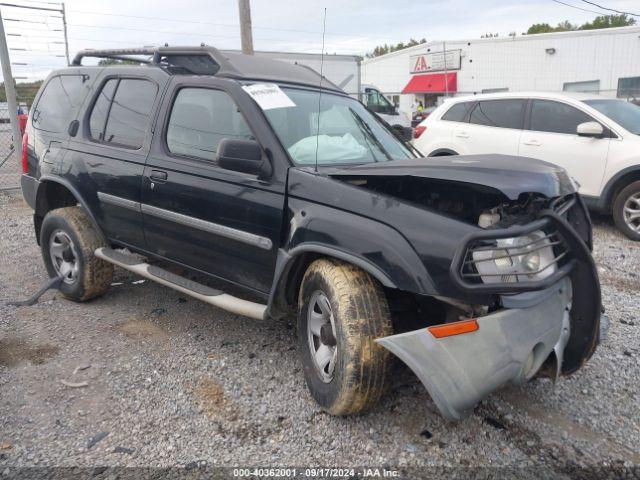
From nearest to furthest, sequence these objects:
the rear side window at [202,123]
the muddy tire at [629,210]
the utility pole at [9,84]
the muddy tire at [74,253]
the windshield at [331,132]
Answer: the windshield at [331,132]
the rear side window at [202,123]
the muddy tire at [74,253]
the muddy tire at [629,210]
the utility pole at [9,84]

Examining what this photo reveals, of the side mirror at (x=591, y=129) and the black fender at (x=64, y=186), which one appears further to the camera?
the side mirror at (x=591, y=129)

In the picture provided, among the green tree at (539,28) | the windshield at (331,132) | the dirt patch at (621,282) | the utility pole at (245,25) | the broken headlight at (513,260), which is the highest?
the green tree at (539,28)

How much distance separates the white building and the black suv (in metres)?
19.9

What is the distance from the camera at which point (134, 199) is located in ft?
12.8

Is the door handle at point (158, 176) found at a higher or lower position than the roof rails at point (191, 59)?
lower

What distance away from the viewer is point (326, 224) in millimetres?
2779

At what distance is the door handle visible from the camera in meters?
3.67

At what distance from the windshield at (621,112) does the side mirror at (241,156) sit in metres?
5.65

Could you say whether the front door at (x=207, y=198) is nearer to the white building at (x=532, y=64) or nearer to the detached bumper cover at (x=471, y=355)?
the detached bumper cover at (x=471, y=355)

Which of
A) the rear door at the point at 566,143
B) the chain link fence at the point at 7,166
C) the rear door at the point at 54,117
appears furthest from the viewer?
the chain link fence at the point at 7,166

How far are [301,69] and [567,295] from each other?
2.75m

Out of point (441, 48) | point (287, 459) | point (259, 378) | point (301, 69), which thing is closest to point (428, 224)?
point (287, 459)

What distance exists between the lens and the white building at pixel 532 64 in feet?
81.8

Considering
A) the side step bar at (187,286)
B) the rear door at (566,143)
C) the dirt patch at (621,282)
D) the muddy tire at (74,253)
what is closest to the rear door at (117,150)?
the side step bar at (187,286)
